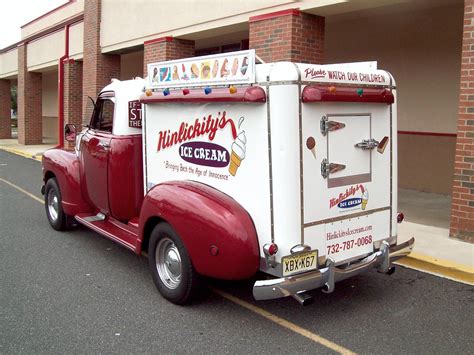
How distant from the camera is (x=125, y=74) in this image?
20422 millimetres

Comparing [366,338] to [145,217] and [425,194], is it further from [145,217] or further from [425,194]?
[425,194]

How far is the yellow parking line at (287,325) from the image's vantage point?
3.82 meters

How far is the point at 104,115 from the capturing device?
6312 mm

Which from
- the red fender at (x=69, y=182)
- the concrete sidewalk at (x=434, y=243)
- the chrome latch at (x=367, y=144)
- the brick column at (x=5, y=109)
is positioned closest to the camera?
the chrome latch at (x=367, y=144)

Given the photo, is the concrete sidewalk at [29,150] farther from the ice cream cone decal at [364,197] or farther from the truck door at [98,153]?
the ice cream cone decal at [364,197]

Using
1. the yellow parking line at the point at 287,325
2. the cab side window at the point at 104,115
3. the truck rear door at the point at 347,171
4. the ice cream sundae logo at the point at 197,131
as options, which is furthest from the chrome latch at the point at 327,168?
the cab side window at the point at 104,115

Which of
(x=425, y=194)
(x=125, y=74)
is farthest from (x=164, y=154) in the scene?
(x=125, y=74)

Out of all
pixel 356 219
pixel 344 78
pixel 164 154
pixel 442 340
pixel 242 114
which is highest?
pixel 344 78

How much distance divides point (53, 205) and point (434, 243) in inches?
212

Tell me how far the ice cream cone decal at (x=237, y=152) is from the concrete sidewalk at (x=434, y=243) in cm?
277

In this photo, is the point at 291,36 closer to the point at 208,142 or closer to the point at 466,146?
the point at 466,146

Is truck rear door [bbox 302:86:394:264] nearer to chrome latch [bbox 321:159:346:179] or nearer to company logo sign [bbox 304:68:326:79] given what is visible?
chrome latch [bbox 321:159:346:179]

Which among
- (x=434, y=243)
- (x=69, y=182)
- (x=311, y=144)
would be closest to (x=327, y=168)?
(x=311, y=144)

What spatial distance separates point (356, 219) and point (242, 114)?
55.8 inches
